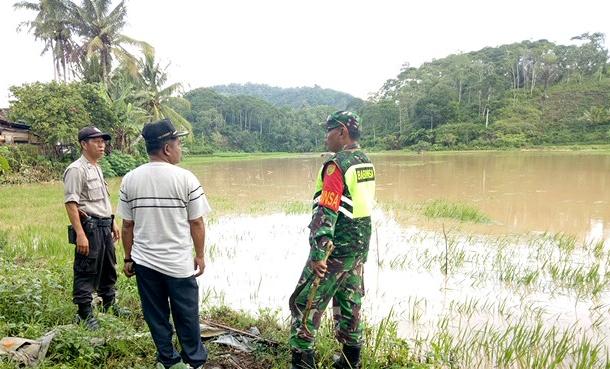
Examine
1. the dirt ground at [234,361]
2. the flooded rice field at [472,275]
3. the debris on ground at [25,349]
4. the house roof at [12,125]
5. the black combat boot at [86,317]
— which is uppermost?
the house roof at [12,125]

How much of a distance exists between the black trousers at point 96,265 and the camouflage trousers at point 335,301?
1637 millimetres

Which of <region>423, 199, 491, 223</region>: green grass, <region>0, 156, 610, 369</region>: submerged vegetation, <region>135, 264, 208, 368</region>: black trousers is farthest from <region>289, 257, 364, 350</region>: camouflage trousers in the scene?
<region>423, 199, 491, 223</region>: green grass

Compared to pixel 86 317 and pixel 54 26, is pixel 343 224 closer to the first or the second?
pixel 86 317

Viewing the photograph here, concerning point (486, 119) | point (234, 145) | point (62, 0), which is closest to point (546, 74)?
point (486, 119)

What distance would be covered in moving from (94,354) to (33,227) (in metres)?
5.99

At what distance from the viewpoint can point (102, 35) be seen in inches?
783

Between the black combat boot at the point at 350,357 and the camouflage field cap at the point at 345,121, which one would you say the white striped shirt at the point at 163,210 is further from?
the black combat boot at the point at 350,357

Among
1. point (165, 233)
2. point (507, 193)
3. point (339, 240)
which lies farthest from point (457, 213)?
point (165, 233)

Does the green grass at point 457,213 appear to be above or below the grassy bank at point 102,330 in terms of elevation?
below

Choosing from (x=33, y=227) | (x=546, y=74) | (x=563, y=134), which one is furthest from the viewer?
(x=546, y=74)

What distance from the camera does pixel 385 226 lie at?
357 inches

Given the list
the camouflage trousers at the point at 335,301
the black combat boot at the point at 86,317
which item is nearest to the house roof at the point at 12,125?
the black combat boot at the point at 86,317

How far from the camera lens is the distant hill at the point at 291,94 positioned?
432 feet

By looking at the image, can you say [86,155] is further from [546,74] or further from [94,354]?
[546,74]
